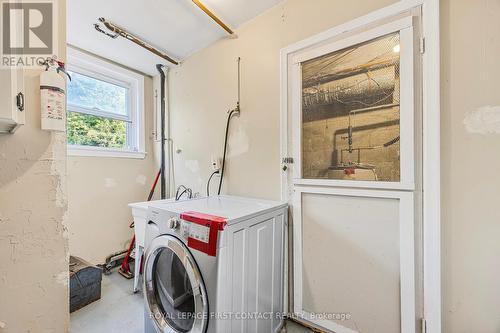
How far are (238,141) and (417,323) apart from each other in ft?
5.59

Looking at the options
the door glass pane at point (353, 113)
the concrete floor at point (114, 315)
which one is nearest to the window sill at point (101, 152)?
the concrete floor at point (114, 315)

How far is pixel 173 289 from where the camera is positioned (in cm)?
141

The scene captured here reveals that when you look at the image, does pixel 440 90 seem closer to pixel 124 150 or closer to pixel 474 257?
pixel 474 257

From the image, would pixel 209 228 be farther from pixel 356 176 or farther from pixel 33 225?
pixel 356 176

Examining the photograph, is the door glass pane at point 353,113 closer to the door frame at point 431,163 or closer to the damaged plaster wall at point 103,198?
the door frame at point 431,163

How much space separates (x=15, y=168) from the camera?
76cm

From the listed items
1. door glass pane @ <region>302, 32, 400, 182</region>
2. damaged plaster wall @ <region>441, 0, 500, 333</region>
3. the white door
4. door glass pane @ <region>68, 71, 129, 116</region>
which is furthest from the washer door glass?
door glass pane @ <region>68, 71, 129, 116</region>

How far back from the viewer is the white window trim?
A: 7.28 feet

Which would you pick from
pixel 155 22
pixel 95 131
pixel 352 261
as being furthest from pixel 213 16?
pixel 352 261

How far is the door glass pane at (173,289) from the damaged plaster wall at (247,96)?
2.64ft

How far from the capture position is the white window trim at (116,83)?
7.28 ft

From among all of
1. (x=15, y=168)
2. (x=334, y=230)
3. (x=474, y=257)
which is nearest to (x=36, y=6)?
(x=15, y=168)

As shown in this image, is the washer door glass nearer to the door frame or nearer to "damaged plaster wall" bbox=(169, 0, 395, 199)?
"damaged plaster wall" bbox=(169, 0, 395, 199)

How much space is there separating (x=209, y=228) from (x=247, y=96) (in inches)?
49.4
